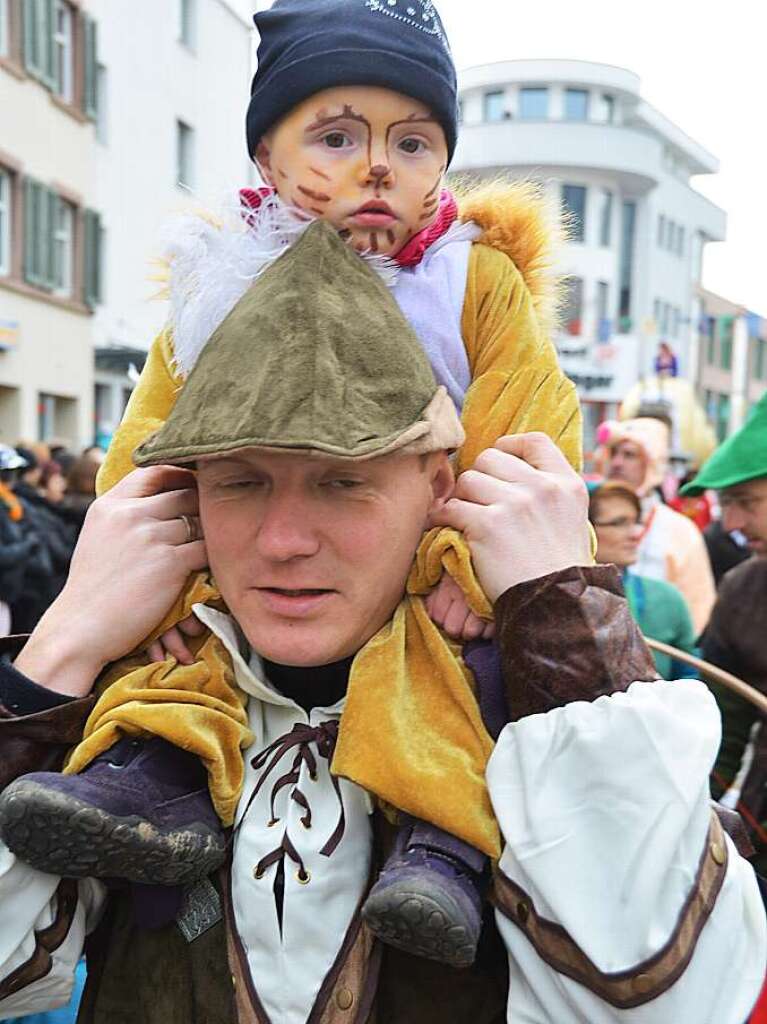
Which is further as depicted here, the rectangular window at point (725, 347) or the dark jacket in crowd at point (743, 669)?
the rectangular window at point (725, 347)

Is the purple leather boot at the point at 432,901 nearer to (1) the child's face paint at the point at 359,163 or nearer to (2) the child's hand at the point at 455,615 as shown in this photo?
(2) the child's hand at the point at 455,615

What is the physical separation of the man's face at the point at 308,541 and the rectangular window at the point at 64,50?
50.3 feet

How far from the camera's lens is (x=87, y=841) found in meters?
1.31

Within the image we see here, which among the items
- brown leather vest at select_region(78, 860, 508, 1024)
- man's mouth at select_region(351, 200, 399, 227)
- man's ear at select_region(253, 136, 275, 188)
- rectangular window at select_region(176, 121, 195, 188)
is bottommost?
brown leather vest at select_region(78, 860, 508, 1024)

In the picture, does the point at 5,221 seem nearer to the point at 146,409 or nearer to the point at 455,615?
the point at 146,409

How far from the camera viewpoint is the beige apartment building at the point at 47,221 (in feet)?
46.3

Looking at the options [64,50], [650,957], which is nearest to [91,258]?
[64,50]

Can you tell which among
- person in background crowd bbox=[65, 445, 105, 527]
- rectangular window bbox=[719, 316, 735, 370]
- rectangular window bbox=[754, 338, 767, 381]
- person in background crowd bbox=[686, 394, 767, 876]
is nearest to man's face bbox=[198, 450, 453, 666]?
person in background crowd bbox=[686, 394, 767, 876]

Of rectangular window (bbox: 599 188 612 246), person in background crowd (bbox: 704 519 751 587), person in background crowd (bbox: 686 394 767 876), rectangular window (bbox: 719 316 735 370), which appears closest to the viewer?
person in background crowd (bbox: 686 394 767 876)

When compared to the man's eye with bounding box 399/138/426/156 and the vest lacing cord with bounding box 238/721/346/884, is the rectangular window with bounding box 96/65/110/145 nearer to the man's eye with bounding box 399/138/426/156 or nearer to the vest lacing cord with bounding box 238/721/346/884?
the man's eye with bounding box 399/138/426/156

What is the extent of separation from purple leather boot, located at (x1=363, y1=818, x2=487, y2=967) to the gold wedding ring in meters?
0.53

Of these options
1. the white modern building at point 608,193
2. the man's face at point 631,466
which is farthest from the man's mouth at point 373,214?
the white modern building at point 608,193

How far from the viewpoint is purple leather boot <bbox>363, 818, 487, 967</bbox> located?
124cm

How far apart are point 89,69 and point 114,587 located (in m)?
15.8
